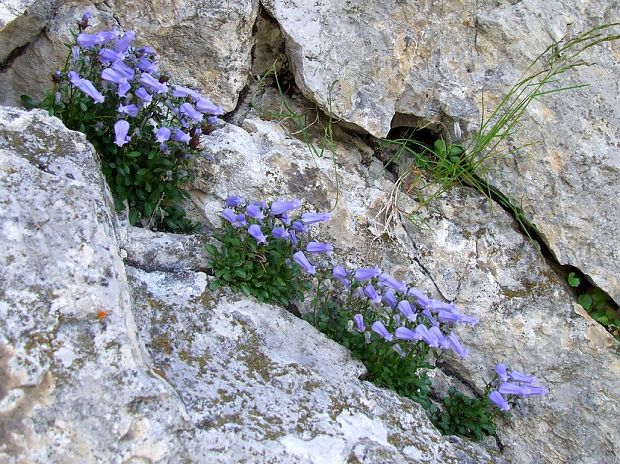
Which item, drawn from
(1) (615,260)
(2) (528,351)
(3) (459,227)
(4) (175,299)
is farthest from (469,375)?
(4) (175,299)

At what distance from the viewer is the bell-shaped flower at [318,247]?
12.3ft

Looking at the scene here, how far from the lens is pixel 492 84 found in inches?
184

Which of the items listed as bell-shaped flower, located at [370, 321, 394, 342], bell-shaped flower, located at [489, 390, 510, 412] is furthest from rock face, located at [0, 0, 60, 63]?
bell-shaped flower, located at [489, 390, 510, 412]

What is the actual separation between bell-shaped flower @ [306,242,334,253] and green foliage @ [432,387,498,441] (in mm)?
1141

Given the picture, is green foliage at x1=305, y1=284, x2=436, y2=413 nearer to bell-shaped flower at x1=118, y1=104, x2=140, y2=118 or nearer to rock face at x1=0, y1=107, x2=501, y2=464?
rock face at x1=0, y1=107, x2=501, y2=464

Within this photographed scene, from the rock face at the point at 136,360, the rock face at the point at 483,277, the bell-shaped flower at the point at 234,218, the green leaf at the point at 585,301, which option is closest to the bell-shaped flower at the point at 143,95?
the rock face at the point at 136,360

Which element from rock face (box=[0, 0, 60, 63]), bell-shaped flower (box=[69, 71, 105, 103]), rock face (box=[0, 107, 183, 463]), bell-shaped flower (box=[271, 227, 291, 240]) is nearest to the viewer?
rock face (box=[0, 107, 183, 463])

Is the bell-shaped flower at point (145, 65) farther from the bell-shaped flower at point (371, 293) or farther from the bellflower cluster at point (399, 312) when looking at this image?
the bell-shaped flower at point (371, 293)

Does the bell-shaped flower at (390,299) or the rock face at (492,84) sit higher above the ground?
the rock face at (492,84)

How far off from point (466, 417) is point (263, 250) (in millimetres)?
1535

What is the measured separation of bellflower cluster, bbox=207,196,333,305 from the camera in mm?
3635

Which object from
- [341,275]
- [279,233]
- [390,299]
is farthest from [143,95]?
[390,299]

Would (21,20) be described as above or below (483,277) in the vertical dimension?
below

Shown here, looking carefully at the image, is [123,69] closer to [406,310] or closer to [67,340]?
[67,340]
